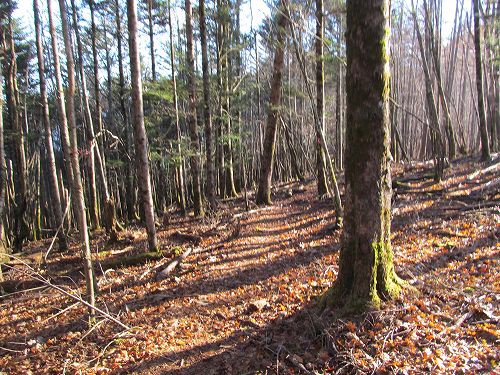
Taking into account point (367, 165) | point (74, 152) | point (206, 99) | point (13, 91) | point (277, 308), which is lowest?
point (277, 308)

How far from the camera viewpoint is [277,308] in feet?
19.2

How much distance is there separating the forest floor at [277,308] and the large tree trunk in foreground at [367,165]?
356mm

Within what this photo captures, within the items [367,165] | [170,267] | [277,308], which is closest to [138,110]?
[170,267]

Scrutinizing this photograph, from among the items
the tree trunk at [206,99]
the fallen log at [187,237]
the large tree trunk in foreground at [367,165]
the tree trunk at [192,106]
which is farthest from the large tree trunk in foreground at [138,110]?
the large tree trunk in foreground at [367,165]

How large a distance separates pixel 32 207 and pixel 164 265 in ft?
56.2

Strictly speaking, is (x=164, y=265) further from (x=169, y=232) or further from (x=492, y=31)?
(x=492, y=31)

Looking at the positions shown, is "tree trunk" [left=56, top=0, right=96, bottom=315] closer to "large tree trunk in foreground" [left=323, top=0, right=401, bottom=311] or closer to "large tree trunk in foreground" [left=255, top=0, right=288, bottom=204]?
"large tree trunk in foreground" [left=323, top=0, right=401, bottom=311]

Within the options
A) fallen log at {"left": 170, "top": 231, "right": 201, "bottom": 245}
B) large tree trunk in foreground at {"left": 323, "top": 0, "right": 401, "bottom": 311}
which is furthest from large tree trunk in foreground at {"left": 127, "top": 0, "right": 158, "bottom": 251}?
large tree trunk in foreground at {"left": 323, "top": 0, "right": 401, "bottom": 311}

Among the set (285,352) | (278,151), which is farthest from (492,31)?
(285,352)

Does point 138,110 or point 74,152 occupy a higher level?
point 138,110

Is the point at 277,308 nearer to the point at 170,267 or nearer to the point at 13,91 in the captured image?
the point at 170,267

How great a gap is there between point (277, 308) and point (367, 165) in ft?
9.58

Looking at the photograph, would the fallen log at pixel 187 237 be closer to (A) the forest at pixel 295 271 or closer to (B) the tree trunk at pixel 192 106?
(A) the forest at pixel 295 271

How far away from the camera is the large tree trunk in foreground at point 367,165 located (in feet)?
13.6
